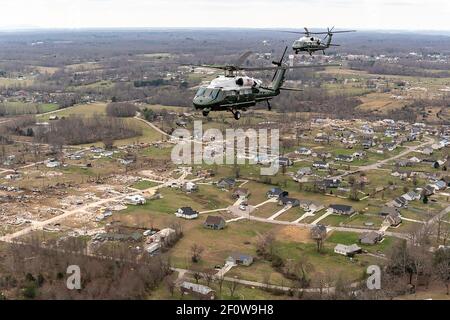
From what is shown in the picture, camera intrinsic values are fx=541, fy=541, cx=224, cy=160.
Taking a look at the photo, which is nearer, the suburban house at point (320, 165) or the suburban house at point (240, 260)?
the suburban house at point (240, 260)

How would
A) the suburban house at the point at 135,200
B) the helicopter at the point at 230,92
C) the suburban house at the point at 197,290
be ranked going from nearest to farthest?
1. the helicopter at the point at 230,92
2. the suburban house at the point at 197,290
3. the suburban house at the point at 135,200

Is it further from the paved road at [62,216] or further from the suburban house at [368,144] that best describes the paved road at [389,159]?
the paved road at [62,216]

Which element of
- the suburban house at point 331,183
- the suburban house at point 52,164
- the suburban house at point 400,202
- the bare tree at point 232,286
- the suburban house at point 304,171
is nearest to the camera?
the bare tree at point 232,286

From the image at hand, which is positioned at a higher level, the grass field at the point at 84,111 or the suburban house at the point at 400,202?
the grass field at the point at 84,111

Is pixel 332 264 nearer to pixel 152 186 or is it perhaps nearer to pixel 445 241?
pixel 445 241

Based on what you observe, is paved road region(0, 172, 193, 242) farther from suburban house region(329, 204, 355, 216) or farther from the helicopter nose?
the helicopter nose

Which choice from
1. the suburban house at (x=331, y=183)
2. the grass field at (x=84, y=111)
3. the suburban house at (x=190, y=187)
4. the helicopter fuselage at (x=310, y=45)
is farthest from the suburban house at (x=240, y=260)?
the grass field at (x=84, y=111)
